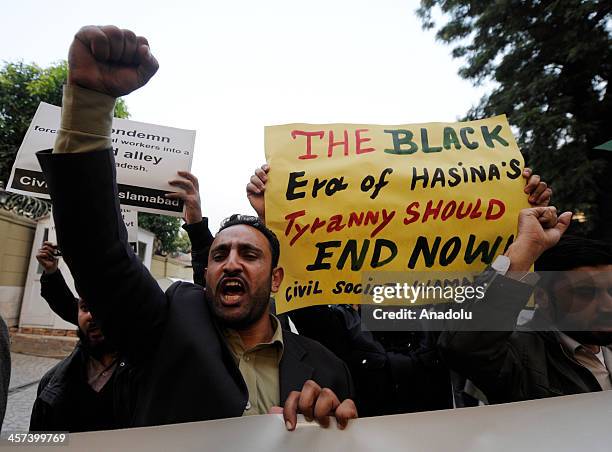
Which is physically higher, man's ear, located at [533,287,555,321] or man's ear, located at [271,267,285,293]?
man's ear, located at [271,267,285,293]

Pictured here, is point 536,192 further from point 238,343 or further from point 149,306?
point 149,306

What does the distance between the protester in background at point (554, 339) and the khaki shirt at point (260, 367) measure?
586 mm

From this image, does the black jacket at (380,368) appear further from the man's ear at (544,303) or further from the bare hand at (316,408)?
the bare hand at (316,408)

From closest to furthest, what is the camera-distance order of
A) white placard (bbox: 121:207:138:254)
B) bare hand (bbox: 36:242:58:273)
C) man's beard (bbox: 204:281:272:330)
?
man's beard (bbox: 204:281:272:330) → white placard (bbox: 121:207:138:254) → bare hand (bbox: 36:242:58:273)

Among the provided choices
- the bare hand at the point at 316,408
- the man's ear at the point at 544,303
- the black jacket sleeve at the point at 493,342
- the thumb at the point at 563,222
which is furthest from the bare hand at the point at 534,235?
the bare hand at the point at 316,408

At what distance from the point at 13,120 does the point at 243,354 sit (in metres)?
10.5

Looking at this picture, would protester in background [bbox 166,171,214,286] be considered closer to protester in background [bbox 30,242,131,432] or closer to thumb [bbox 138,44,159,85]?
protester in background [bbox 30,242,131,432]

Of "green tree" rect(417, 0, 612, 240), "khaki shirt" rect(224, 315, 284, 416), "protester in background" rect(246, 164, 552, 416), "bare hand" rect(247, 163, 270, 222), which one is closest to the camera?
"khaki shirt" rect(224, 315, 284, 416)

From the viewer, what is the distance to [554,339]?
166 centimetres

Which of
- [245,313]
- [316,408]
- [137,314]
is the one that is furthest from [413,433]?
Answer: [137,314]

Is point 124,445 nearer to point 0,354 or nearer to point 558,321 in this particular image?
point 0,354

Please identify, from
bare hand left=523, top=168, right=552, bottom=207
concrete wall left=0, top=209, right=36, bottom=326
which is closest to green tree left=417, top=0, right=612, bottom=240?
bare hand left=523, top=168, right=552, bottom=207

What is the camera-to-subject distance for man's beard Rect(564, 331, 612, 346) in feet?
5.21

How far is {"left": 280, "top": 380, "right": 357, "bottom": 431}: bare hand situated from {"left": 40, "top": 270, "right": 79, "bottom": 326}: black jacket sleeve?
2.29m
